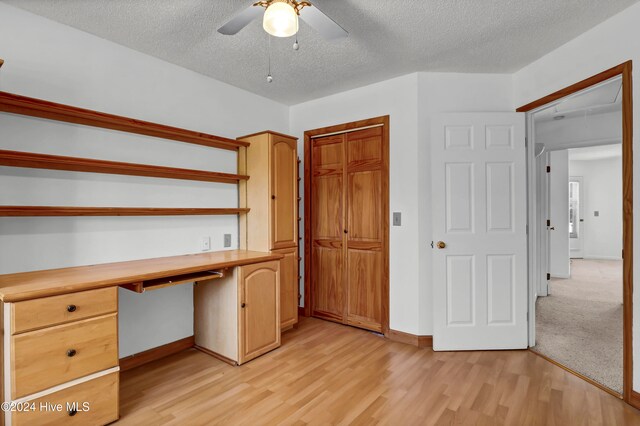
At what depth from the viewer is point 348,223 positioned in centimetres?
355

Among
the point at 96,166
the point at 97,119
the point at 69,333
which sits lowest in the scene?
the point at 69,333

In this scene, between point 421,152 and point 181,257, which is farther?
point 421,152

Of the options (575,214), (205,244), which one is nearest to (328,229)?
(205,244)

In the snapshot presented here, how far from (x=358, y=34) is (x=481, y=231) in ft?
6.39

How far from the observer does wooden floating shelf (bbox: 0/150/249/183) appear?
1.98 metres

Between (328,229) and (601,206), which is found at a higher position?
(601,206)

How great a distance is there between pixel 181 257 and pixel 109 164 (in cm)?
92

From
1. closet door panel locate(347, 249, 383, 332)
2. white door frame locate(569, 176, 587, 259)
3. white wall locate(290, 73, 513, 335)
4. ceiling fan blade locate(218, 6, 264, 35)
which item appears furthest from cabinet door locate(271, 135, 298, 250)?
white door frame locate(569, 176, 587, 259)

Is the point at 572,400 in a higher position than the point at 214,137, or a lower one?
lower

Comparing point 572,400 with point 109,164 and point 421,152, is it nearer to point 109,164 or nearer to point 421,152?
point 421,152

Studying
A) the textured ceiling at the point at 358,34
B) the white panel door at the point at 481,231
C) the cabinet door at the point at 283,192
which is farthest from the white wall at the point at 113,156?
the white panel door at the point at 481,231

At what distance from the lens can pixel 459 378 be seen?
2.39 metres

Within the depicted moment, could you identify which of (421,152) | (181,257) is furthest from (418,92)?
(181,257)

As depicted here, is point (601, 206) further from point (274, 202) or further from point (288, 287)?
point (274, 202)
